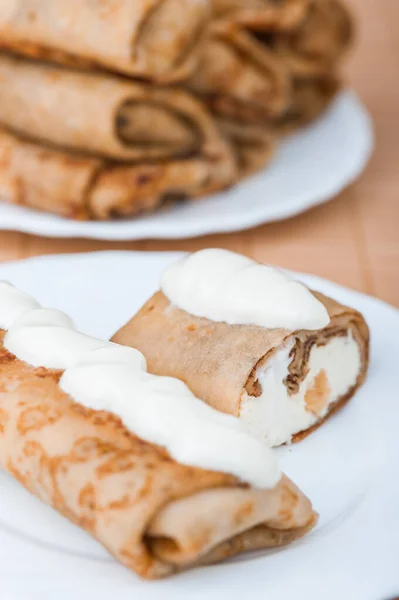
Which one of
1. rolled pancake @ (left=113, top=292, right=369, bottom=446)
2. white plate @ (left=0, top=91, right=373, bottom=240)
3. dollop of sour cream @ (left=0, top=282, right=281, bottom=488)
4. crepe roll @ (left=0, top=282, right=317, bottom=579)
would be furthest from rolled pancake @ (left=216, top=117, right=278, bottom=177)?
crepe roll @ (left=0, top=282, right=317, bottom=579)

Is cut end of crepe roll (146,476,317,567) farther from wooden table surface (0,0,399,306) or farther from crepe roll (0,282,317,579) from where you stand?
wooden table surface (0,0,399,306)

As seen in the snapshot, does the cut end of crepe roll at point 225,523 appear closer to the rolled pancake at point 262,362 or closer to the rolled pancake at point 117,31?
the rolled pancake at point 262,362

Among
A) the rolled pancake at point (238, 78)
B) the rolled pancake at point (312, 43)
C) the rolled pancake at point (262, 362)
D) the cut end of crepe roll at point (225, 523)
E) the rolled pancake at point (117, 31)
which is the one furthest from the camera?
the rolled pancake at point (312, 43)

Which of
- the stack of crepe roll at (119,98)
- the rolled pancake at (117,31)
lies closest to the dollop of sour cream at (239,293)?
the stack of crepe roll at (119,98)

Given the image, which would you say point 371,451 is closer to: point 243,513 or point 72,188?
point 243,513

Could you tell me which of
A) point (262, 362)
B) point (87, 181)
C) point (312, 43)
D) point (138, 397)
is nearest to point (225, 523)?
point (138, 397)

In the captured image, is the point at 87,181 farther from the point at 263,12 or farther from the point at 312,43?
the point at 312,43

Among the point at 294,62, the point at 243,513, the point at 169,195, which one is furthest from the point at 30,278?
the point at 294,62
